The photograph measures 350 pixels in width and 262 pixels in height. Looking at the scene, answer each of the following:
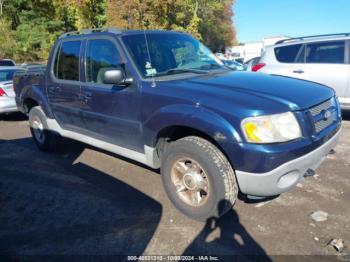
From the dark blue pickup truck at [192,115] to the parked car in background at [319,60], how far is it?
3411 millimetres

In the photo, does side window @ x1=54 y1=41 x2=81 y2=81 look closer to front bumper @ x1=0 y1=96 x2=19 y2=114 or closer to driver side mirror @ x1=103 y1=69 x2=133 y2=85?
driver side mirror @ x1=103 y1=69 x2=133 y2=85

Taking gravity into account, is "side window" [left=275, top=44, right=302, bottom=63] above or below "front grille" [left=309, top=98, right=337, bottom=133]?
above

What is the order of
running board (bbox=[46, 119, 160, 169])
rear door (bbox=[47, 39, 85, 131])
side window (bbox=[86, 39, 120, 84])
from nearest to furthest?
running board (bbox=[46, 119, 160, 169])
side window (bbox=[86, 39, 120, 84])
rear door (bbox=[47, 39, 85, 131])

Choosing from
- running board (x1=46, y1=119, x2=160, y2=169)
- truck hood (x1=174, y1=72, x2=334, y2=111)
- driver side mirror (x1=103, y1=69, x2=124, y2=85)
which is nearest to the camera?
truck hood (x1=174, y1=72, x2=334, y2=111)

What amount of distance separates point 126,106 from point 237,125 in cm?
147

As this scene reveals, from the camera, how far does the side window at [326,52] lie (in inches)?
259

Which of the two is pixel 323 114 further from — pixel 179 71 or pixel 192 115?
pixel 179 71

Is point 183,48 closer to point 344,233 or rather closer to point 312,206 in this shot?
point 312,206

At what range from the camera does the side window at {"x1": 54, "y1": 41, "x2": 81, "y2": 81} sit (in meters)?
4.47

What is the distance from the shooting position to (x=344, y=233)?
9.94ft

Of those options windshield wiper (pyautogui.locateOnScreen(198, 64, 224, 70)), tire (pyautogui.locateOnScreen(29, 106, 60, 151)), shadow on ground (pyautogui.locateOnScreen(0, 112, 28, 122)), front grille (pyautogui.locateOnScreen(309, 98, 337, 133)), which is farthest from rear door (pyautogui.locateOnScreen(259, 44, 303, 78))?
shadow on ground (pyautogui.locateOnScreen(0, 112, 28, 122))

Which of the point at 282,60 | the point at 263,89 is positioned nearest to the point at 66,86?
the point at 263,89

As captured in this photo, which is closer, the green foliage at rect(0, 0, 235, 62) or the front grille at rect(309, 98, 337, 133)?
the front grille at rect(309, 98, 337, 133)

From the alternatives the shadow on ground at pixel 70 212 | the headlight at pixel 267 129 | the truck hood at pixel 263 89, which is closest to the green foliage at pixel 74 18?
the shadow on ground at pixel 70 212
